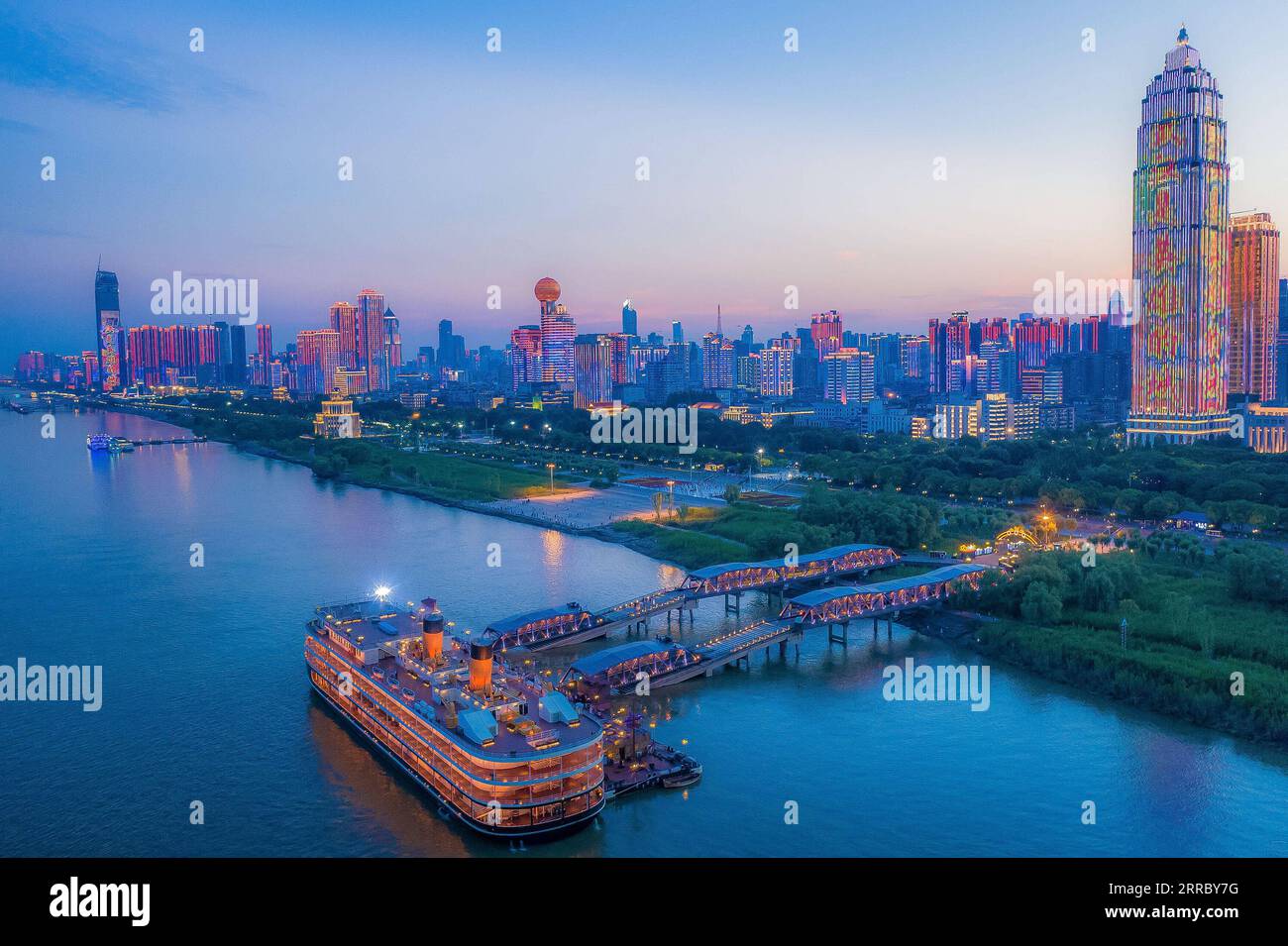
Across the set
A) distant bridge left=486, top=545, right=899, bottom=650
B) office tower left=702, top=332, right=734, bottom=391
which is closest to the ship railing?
distant bridge left=486, top=545, right=899, bottom=650

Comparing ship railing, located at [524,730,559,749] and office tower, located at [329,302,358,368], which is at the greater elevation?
office tower, located at [329,302,358,368]

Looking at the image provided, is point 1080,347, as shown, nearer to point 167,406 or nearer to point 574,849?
point 167,406

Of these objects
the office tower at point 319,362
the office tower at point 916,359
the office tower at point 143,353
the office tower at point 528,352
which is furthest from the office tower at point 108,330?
the office tower at point 916,359

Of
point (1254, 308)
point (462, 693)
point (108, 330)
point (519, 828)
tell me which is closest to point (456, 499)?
point (462, 693)

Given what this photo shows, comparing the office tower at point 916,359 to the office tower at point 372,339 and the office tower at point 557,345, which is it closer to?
the office tower at point 557,345

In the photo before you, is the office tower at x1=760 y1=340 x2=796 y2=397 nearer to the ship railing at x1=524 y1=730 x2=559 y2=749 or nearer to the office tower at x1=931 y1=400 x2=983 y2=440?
the office tower at x1=931 y1=400 x2=983 y2=440

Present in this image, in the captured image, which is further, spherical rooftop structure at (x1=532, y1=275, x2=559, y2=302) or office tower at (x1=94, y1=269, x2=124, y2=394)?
office tower at (x1=94, y1=269, x2=124, y2=394)

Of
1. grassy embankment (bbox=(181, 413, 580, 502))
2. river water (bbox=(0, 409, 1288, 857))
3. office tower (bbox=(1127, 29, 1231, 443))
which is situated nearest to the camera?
river water (bbox=(0, 409, 1288, 857))
